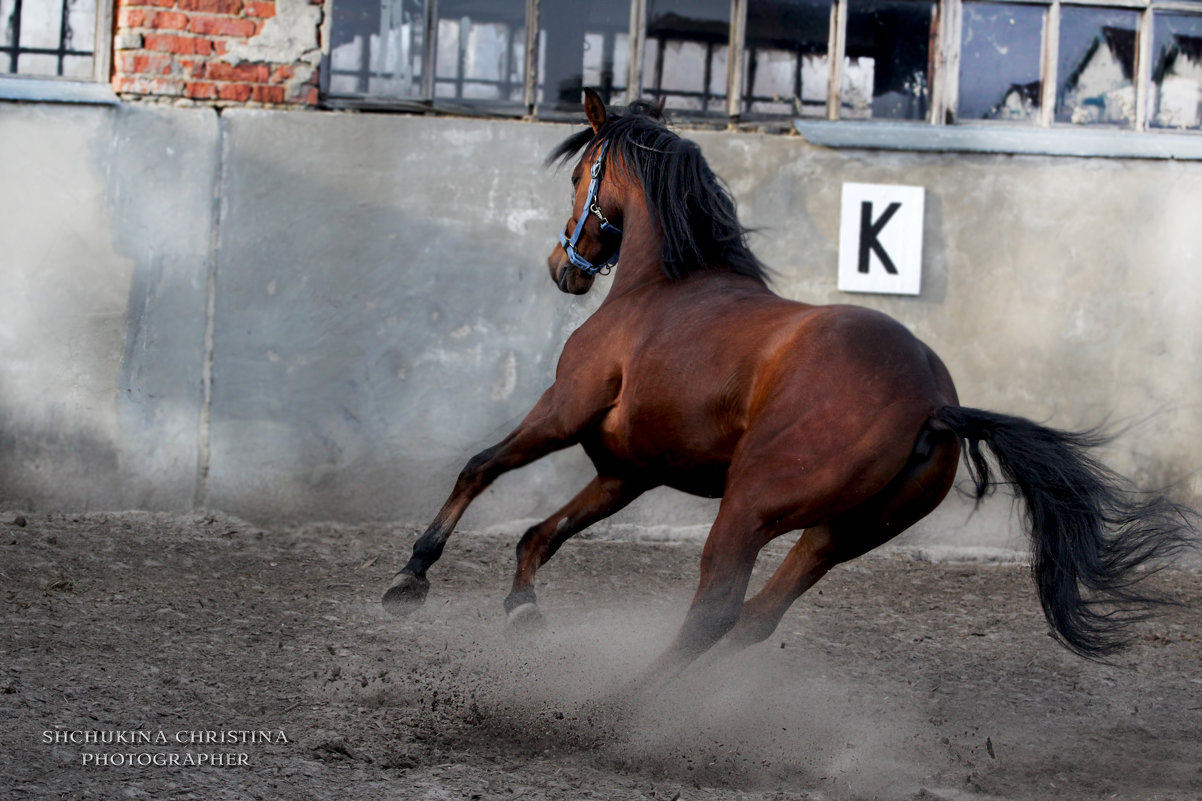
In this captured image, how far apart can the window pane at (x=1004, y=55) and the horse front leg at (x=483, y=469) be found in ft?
13.8

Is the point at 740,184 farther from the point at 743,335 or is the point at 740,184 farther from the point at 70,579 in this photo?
the point at 70,579

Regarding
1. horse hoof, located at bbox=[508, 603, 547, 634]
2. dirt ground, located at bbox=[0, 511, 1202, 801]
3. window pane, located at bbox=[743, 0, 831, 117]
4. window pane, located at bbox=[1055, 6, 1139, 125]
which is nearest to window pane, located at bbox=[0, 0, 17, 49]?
dirt ground, located at bbox=[0, 511, 1202, 801]

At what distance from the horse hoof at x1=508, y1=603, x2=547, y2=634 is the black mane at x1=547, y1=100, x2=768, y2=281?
1385 millimetres

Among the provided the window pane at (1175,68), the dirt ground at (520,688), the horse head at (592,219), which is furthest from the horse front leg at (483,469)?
the window pane at (1175,68)

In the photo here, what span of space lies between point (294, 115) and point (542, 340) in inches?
78.3

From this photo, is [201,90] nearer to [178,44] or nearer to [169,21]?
[178,44]

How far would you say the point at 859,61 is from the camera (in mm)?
7008

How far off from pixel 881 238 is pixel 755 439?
3760 mm

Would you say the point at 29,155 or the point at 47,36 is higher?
the point at 47,36

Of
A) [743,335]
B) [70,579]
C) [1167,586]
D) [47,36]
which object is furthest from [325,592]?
[1167,586]

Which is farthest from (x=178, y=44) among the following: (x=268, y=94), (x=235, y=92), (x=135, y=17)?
(x=268, y=94)

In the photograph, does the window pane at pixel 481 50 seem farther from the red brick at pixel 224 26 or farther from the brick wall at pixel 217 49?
the red brick at pixel 224 26

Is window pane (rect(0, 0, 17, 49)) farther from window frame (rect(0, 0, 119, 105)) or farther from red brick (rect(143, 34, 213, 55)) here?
red brick (rect(143, 34, 213, 55))

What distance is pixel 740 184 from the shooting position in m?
6.80
